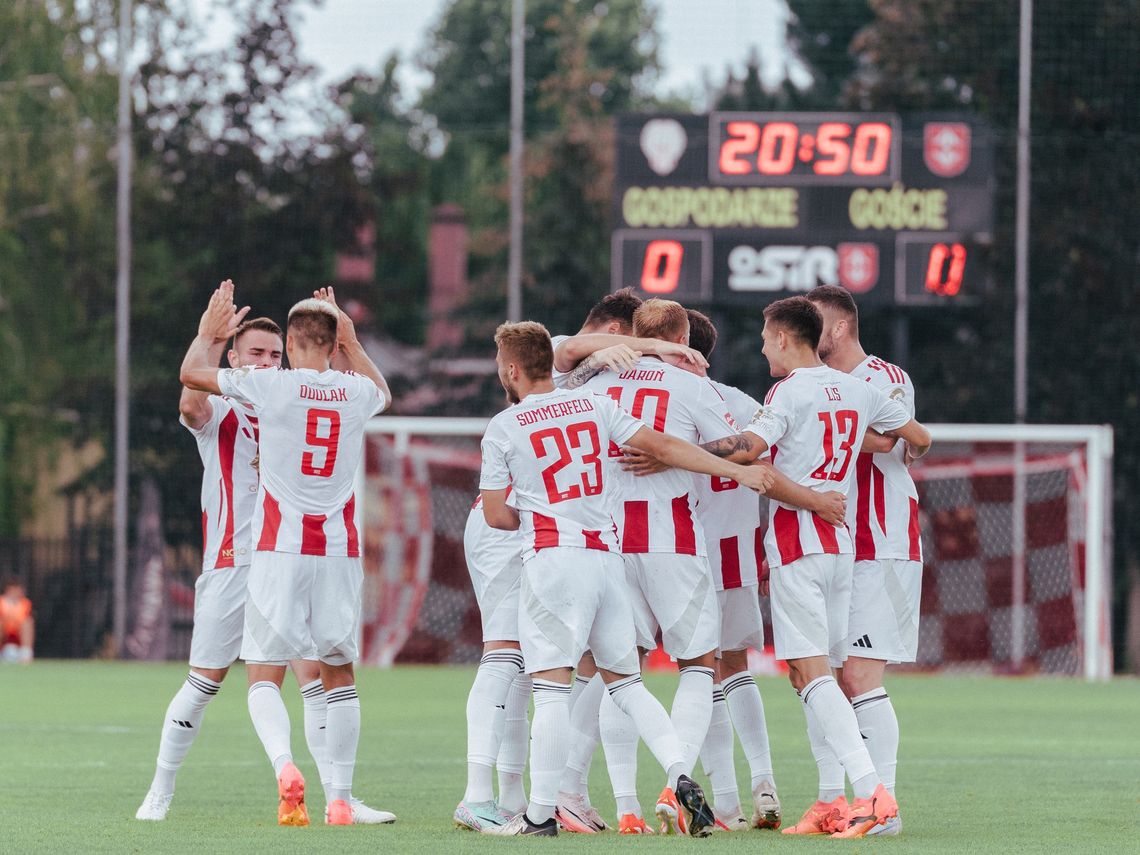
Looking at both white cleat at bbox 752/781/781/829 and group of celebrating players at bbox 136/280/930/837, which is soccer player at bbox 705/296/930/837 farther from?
white cleat at bbox 752/781/781/829

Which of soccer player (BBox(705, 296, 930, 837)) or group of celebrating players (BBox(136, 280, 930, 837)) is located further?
soccer player (BBox(705, 296, 930, 837))

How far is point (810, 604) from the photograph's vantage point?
24.8 ft

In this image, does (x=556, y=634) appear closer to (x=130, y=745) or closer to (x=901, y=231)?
(x=130, y=745)

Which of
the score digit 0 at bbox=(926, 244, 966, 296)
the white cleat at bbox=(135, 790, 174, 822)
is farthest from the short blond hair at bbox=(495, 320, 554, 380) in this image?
the score digit 0 at bbox=(926, 244, 966, 296)

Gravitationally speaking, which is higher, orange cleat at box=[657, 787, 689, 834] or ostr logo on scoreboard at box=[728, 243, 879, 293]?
ostr logo on scoreboard at box=[728, 243, 879, 293]

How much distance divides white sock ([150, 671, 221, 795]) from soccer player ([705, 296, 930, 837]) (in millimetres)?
2220

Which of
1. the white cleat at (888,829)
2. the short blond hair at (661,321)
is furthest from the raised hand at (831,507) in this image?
the white cleat at (888,829)

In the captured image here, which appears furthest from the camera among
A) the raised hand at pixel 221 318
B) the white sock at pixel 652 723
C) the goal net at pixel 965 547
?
the goal net at pixel 965 547

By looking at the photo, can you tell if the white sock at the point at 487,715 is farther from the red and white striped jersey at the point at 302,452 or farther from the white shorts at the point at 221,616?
the white shorts at the point at 221,616

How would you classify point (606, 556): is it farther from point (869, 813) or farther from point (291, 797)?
point (291, 797)

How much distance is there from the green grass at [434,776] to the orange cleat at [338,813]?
22 cm

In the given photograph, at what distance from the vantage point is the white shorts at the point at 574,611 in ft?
23.6

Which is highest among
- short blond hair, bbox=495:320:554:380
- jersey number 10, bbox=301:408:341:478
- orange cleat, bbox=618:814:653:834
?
short blond hair, bbox=495:320:554:380

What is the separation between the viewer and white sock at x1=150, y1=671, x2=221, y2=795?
7836 mm
